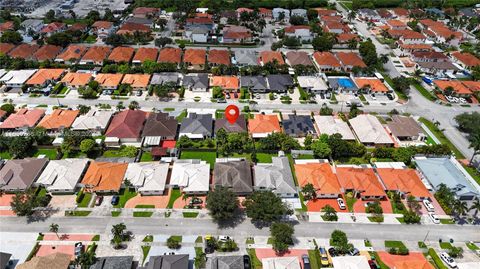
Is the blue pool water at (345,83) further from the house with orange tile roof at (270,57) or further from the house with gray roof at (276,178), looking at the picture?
the house with gray roof at (276,178)

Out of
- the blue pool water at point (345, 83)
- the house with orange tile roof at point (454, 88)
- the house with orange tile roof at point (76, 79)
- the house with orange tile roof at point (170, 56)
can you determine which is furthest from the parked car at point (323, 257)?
the house with orange tile roof at point (76, 79)

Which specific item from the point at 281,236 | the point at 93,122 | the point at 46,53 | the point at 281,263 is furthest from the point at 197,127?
the point at 46,53

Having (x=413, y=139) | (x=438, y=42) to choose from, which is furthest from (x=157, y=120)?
(x=438, y=42)

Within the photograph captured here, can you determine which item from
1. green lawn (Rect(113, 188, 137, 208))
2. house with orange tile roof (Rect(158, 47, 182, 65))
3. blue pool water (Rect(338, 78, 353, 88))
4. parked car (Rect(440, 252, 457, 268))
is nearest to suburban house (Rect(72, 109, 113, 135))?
green lawn (Rect(113, 188, 137, 208))

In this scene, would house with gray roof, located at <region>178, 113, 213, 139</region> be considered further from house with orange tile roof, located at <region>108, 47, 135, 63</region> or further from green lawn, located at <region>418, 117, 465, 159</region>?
green lawn, located at <region>418, 117, 465, 159</region>

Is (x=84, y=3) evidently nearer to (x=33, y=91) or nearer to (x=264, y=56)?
(x=33, y=91)

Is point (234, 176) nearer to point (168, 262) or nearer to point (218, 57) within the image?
point (168, 262)
